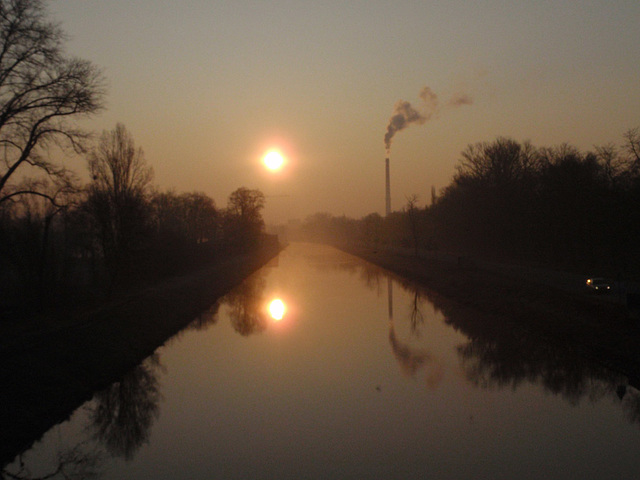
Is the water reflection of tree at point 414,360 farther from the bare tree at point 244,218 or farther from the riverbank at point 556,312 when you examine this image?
the bare tree at point 244,218

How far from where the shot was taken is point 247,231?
86625 mm

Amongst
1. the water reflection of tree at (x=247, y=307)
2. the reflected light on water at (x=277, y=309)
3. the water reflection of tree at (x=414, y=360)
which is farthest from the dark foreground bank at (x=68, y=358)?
the water reflection of tree at (x=414, y=360)

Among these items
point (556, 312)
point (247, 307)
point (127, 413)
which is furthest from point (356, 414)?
point (247, 307)

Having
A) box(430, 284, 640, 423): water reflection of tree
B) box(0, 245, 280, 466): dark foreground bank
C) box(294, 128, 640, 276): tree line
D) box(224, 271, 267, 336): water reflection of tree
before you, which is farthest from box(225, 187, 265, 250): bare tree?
box(430, 284, 640, 423): water reflection of tree

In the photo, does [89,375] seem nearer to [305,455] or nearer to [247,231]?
[305,455]

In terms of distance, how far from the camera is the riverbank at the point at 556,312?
15609 millimetres

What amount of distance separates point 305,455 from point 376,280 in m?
36.0

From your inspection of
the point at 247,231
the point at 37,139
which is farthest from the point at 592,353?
the point at 247,231

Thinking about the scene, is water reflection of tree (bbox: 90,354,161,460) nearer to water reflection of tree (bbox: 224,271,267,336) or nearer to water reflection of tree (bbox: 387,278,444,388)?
water reflection of tree (bbox: 387,278,444,388)

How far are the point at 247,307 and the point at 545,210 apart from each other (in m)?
28.0

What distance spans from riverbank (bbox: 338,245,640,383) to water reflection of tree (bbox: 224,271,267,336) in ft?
33.9

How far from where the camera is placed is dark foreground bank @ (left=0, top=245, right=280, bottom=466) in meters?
10.7

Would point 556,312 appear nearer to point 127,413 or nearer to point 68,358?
point 127,413

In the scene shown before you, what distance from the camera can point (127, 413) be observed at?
11922mm
